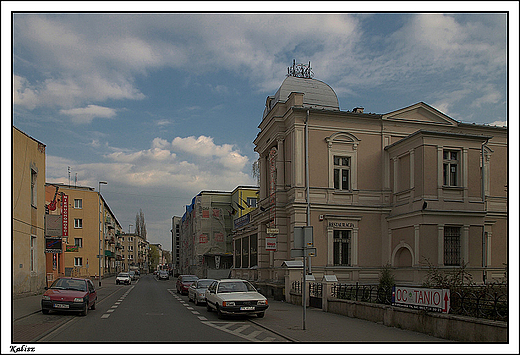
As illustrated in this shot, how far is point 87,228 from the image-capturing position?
6550cm

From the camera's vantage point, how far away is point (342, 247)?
28703mm

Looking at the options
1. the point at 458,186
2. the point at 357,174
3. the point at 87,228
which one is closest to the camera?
the point at 458,186

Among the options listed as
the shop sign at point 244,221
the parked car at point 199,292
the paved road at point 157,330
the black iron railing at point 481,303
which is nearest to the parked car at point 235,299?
the paved road at point 157,330

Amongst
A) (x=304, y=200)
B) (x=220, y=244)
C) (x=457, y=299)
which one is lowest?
(x=220, y=244)

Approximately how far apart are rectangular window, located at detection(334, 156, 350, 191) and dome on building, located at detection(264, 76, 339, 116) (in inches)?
177

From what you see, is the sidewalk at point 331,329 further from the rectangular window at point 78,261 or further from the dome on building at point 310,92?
the rectangular window at point 78,261

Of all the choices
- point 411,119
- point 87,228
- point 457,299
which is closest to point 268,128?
point 411,119

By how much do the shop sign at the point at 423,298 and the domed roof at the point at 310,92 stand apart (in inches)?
747

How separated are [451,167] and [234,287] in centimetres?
1520

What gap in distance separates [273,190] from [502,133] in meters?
15.2

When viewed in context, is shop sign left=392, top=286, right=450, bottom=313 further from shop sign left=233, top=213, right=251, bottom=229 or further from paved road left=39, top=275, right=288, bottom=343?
shop sign left=233, top=213, right=251, bottom=229

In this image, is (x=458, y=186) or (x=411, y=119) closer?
(x=458, y=186)

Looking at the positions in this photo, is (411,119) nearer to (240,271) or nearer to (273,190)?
(273,190)

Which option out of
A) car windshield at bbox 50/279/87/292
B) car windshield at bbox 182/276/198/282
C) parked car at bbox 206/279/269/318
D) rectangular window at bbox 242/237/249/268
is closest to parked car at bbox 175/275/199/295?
car windshield at bbox 182/276/198/282
